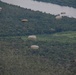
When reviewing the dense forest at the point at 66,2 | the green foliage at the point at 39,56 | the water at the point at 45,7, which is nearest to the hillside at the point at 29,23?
the green foliage at the point at 39,56

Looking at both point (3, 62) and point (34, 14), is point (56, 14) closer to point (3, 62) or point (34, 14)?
point (34, 14)

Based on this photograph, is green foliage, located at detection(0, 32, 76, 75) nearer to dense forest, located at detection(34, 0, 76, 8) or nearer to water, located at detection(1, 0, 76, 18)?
water, located at detection(1, 0, 76, 18)

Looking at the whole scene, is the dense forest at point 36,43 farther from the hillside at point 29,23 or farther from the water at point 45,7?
the water at point 45,7

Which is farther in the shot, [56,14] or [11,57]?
[56,14]

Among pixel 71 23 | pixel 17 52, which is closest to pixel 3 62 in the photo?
pixel 17 52

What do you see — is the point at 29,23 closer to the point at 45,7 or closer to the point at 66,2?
the point at 45,7

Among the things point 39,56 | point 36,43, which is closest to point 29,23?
point 36,43
